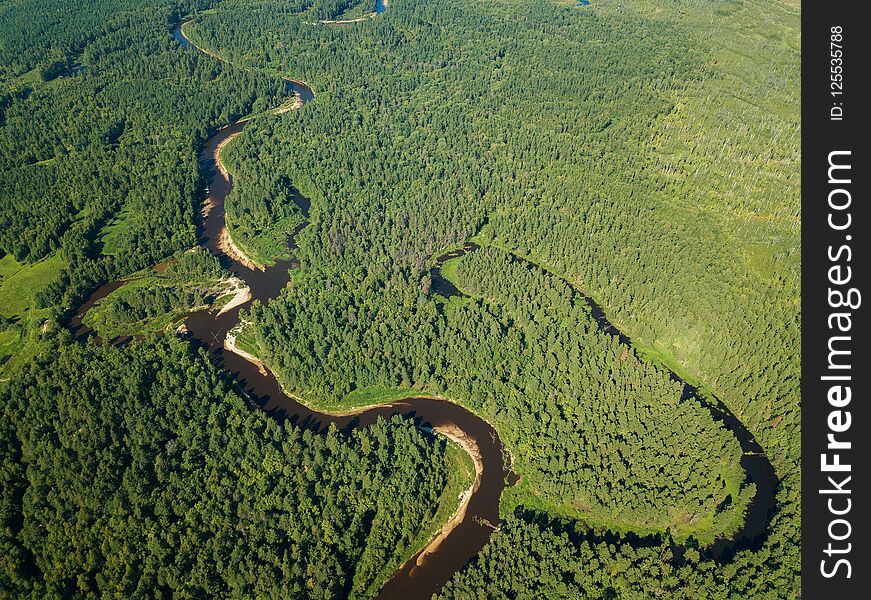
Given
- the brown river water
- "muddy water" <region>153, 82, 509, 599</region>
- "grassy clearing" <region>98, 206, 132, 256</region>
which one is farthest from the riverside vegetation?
"muddy water" <region>153, 82, 509, 599</region>

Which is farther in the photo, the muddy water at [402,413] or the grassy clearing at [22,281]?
the grassy clearing at [22,281]

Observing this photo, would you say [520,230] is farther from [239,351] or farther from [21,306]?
[21,306]

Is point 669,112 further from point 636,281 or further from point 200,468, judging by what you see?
point 200,468

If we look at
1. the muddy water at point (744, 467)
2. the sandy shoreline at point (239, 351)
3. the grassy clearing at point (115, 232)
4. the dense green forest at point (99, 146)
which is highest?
the dense green forest at point (99, 146)

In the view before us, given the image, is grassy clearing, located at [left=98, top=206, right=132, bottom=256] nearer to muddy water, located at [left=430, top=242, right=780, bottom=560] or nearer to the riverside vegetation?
the riverside vegetation

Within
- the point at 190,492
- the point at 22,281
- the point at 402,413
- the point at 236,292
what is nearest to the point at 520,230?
the point at 402,413

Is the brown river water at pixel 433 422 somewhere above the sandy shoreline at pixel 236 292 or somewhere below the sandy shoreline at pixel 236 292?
below

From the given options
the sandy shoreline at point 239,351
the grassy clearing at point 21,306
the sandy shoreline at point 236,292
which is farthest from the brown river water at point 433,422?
the grassy clearing at point 21,306

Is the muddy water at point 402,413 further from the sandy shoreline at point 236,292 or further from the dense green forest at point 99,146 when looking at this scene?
the dense green forest at point 99,146
